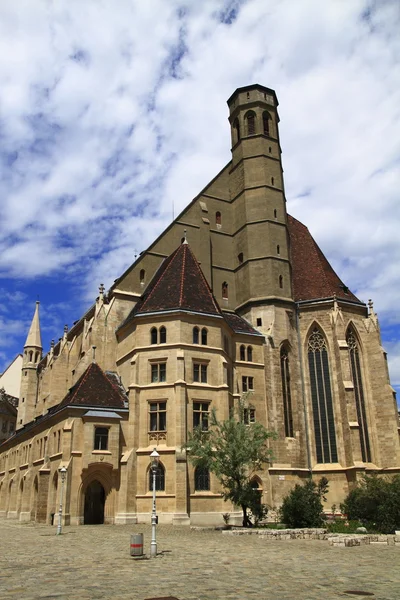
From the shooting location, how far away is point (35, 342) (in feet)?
232

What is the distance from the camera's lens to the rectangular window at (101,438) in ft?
107

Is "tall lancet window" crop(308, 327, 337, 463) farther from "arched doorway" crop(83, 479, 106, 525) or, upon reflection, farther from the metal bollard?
the metal bollard

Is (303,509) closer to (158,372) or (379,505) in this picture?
(379,505)

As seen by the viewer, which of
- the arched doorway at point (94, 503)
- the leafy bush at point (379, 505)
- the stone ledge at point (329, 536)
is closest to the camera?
the stone ledge at point (329, 536)

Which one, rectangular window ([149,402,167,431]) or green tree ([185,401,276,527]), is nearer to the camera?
green tree ([185,401,276,527])

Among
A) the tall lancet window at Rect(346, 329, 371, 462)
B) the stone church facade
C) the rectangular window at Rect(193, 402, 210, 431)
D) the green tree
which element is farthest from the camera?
the tall lancet window at Rect(346, 329, 371, 462)

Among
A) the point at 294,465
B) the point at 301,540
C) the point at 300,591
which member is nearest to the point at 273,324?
the point at 294,465

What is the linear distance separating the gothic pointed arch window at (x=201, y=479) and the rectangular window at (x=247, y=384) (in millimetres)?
8106

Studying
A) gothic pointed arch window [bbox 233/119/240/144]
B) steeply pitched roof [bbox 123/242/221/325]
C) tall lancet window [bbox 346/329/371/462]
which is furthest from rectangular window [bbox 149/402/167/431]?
gothic pointed arch window [bbox 233/119/240/144]

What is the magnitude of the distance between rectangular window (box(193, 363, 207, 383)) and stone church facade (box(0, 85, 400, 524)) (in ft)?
0.49

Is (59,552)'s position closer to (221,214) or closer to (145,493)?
(145,493)

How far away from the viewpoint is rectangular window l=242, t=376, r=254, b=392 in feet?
128

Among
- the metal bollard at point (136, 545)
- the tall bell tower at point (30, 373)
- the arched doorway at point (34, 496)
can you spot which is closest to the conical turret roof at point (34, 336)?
the tall bell tower at point (30, 373)

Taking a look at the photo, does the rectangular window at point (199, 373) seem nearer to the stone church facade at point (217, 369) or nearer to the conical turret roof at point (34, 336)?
the stone church facade at point (217, 369)
